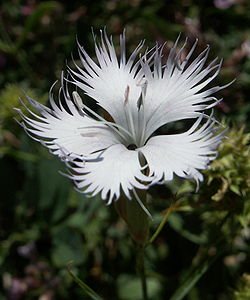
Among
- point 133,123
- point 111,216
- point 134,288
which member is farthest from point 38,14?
point 134,288

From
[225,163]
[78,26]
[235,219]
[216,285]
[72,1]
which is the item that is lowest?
[216,285]

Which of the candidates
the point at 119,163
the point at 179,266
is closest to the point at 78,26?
the point at 179,266

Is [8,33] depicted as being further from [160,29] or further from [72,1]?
[160,29]

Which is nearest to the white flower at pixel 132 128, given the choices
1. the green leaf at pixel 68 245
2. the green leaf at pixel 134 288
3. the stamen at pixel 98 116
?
the stamen at pixel 98 116

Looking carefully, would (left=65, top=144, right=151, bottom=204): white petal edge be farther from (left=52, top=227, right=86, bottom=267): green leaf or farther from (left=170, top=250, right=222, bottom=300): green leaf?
(left=52, top=227, right=86, bottom=267): green leaf

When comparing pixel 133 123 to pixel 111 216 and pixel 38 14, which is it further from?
pixel 38 14

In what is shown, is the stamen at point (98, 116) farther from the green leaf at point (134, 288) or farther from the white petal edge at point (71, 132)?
the green leaf at point (134, 288)
